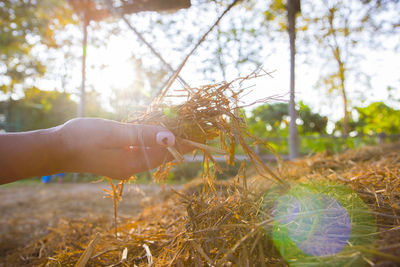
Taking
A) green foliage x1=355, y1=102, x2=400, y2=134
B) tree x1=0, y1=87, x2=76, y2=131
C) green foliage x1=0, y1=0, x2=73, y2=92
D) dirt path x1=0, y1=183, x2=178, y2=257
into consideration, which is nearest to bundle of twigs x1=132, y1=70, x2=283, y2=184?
dirt path x1=0, y1=183, x2=178, y2=257

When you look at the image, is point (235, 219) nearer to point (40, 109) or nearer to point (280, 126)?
point (280, 126)

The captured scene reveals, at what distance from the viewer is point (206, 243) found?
90 centimetres

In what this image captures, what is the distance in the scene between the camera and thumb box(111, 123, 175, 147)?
44.6 inches

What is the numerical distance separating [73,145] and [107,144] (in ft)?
0.49

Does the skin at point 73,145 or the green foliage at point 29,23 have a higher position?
the green foliage at point 29,23

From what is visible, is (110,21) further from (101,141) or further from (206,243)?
(206,243)

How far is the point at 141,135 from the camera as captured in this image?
3.74 ft

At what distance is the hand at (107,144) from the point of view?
1.09 m

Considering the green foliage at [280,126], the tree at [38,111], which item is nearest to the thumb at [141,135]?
the green foliage at [280,126]

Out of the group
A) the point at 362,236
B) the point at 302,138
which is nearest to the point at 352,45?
the point at 302,138

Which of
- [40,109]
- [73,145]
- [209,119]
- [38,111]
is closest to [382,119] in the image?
[209,119]

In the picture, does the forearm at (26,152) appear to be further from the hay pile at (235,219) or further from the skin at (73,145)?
the hay pile at (235,219)

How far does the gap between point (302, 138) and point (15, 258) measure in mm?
8994

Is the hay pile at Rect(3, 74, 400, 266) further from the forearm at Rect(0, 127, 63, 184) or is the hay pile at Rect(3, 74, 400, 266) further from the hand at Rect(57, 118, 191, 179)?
the forearm at Rect(0, 127, 63, 184)
